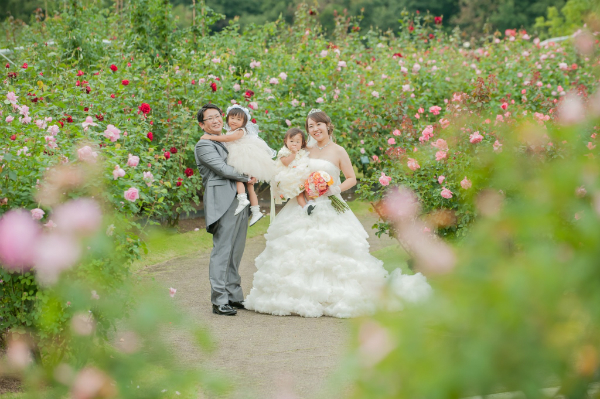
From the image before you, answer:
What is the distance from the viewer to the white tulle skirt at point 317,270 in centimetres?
561

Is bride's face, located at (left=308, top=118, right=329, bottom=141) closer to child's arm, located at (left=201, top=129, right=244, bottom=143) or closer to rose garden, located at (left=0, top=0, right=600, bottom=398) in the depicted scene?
child's arm, located at (left=201, top=129, right=244, bottom=143)

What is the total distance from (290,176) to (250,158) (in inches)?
15.1

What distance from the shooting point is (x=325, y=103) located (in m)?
10.5

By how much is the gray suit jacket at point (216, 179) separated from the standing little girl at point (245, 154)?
65 millimetres

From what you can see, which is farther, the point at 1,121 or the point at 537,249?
the point at 1,121

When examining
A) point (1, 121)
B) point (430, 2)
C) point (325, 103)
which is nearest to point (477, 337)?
point (1, 121)

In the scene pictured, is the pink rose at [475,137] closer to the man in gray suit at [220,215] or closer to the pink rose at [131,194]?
the man in gray suit at [220,215]

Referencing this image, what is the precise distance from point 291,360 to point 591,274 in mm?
3505

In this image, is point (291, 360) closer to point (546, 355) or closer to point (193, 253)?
point (546, 355)

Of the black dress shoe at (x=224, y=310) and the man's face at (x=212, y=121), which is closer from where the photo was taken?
the black dress shoe at (x=224, y=310)

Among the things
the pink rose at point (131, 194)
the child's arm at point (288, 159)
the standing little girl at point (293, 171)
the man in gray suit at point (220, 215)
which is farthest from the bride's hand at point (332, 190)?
the pink rose at point (131, 194)

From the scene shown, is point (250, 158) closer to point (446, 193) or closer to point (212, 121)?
point (212, 121)

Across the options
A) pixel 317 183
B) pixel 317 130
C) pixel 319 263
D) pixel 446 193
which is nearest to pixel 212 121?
pixel 317 130

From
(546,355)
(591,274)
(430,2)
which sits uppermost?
(591,274)
